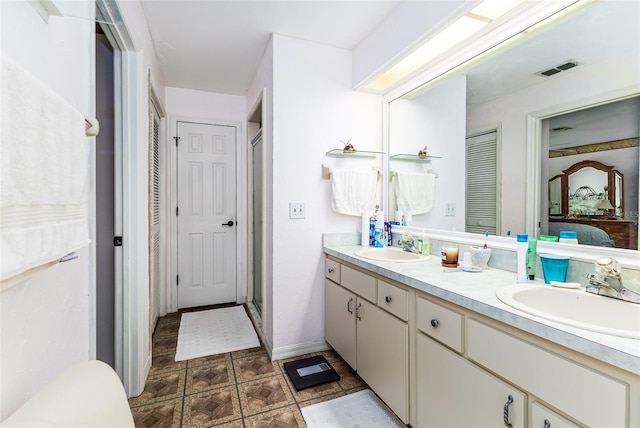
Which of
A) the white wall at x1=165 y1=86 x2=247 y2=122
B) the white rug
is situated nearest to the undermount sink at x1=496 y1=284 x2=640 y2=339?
the white rug

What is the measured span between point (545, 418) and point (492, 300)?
13.3 inches

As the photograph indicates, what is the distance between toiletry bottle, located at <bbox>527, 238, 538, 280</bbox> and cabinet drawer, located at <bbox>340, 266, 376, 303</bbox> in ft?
2.36

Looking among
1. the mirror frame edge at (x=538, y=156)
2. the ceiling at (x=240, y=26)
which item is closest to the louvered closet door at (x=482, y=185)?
the mirror frame edge at (x=538, y=156)

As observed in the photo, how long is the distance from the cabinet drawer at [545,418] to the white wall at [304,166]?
1613 mm

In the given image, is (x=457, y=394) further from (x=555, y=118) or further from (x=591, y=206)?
(x=555, y=118)

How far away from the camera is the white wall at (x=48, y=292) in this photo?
675mm

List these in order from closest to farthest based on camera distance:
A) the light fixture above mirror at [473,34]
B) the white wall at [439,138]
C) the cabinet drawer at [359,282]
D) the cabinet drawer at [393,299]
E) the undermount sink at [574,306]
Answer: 1. the undermount sink at [574,306]
2. the light fixture above mirror at [473,34]
3. the cabinet drawer at [393,299]
4. the cabinet drawer at [359,282]
5. the white wall at [439,138]

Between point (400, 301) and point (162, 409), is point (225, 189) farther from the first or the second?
point (400, 301)

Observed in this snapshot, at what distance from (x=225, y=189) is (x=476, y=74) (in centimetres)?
264

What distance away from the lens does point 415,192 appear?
7.43 ft

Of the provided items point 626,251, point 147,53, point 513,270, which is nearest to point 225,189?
point 147,53

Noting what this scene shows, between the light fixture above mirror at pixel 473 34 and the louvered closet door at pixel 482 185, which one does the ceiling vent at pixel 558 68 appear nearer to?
the light fixture above mirror at pixel 473 34

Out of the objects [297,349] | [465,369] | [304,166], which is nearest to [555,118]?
[465,369]

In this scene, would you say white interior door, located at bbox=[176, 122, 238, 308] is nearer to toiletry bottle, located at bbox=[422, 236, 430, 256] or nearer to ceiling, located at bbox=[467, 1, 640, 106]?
toiletry bottle, located at bbox=[422, 236, 430, 256]
